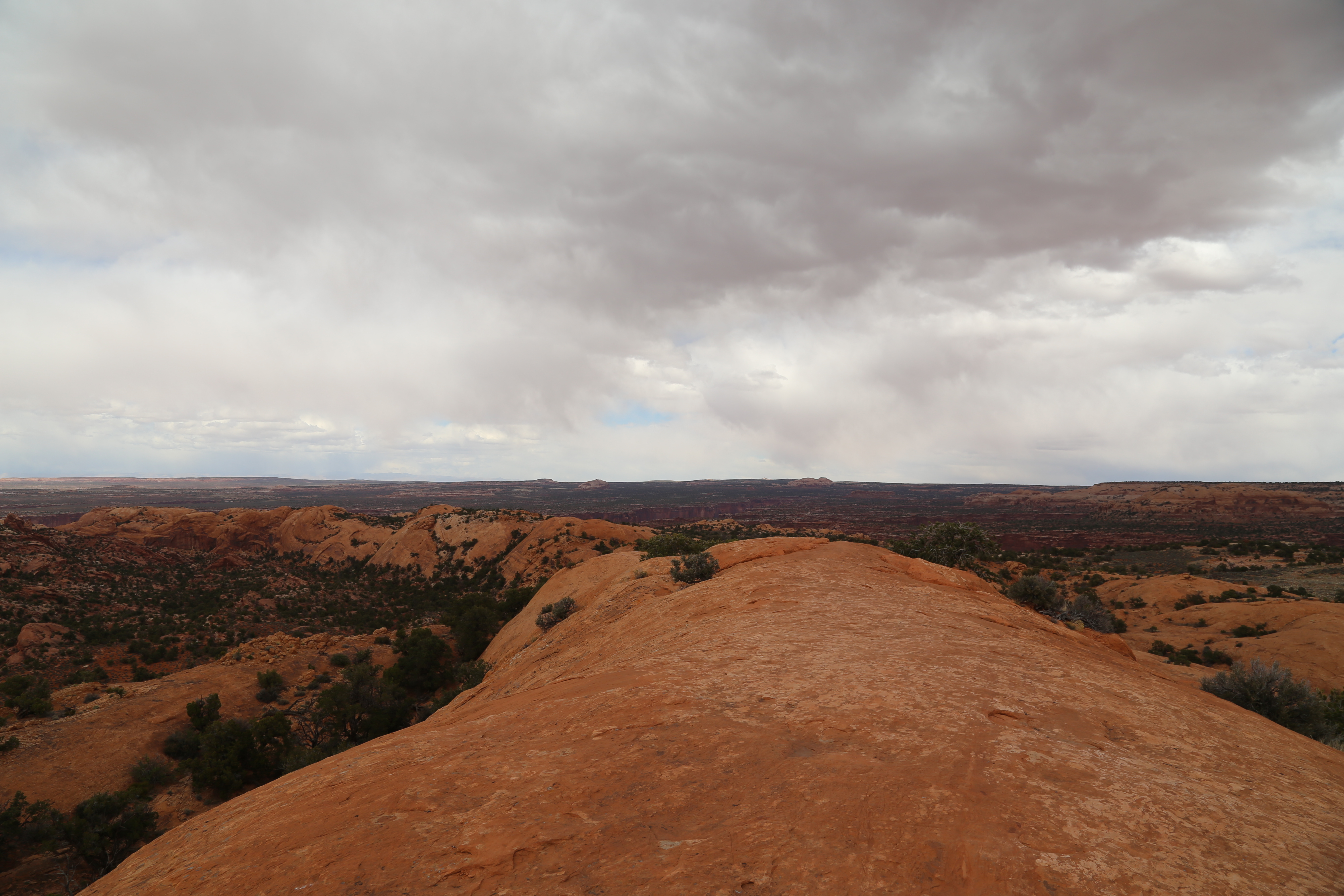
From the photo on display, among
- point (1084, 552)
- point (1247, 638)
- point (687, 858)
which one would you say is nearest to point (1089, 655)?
point (687, 858)

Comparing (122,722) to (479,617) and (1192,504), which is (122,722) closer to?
(479,617)

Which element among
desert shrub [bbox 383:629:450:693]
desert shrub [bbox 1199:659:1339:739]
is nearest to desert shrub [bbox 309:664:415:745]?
desert shrub [bbox 383:629:450:693]

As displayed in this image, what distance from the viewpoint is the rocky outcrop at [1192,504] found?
279ft

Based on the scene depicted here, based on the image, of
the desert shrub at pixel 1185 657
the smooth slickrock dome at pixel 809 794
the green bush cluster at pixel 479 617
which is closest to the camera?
the smooth slickrock dome at pixel 809 794

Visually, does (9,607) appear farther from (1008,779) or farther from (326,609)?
(1008,779)

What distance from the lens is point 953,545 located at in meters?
25.9

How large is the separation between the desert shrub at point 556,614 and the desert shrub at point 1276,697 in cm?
1835

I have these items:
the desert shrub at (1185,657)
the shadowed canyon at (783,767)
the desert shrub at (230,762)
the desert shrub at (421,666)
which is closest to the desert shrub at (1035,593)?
the shadowed canyon at (783,767)

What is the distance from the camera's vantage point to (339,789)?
5672mm

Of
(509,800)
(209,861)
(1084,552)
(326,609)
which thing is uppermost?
(509,800)

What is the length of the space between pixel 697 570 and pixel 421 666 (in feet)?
71.3

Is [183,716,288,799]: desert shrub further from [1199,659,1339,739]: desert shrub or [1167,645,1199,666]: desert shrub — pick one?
[1167,645,1199,666]: desert shrub

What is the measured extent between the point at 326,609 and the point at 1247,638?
200 feet

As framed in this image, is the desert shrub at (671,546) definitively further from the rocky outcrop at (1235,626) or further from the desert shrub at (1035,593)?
the rocky outcrop at (1235,626)
